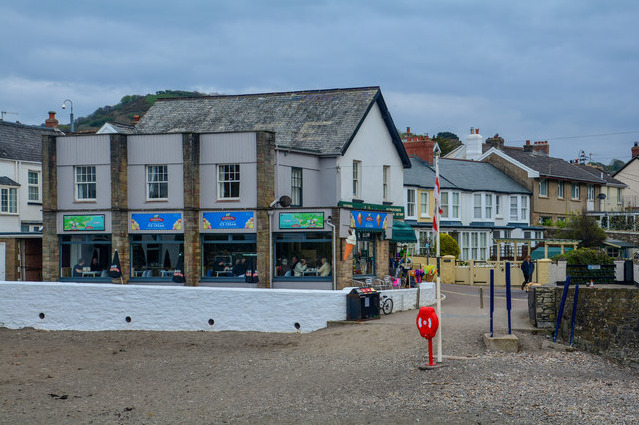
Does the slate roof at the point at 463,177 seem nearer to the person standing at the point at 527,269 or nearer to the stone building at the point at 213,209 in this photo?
the person standing at the point at 527,269

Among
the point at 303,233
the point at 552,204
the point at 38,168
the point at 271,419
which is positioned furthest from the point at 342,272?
the point at 552,204

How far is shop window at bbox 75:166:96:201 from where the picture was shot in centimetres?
3469

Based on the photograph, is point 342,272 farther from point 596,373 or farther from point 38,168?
point 38,168

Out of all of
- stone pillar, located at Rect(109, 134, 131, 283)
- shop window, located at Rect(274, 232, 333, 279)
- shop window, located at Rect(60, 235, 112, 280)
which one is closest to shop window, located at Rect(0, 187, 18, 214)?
shop window, located at Rect(60, 235, 112, 280)

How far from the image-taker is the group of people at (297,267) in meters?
31.8

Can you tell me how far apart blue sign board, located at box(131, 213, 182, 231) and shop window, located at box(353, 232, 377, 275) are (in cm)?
725

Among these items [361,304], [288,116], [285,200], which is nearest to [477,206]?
[288,116]

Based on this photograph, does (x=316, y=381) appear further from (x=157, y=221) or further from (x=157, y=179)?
(x=157, y=179)

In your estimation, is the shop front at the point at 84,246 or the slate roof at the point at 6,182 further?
the slate roof at the point at 6,182

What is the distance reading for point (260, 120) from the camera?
127ft

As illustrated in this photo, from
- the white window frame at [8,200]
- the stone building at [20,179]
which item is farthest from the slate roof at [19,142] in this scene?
the white window frame at [8,200]

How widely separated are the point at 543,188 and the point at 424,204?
13851 millimetres

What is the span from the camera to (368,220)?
3381 cm

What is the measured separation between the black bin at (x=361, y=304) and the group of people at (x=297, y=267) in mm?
3928
